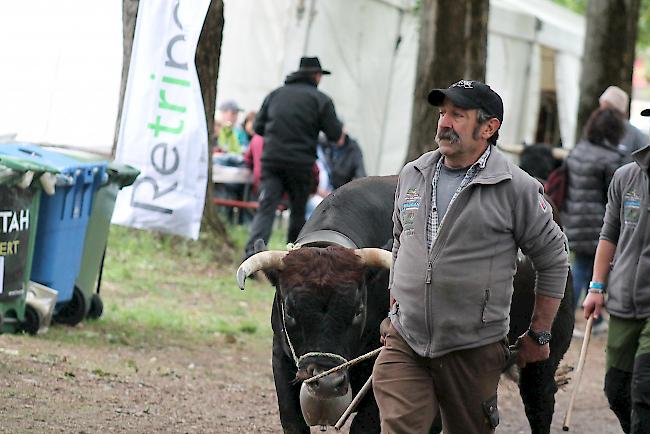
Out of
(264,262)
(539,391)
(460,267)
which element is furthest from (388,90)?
(460,267)

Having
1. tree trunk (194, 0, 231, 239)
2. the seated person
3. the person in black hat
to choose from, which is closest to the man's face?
tree trunk (194, 0, 231, 239)

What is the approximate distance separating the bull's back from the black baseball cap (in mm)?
1642

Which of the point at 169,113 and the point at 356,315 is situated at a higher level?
the point at 169,113

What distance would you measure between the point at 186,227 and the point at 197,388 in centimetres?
166

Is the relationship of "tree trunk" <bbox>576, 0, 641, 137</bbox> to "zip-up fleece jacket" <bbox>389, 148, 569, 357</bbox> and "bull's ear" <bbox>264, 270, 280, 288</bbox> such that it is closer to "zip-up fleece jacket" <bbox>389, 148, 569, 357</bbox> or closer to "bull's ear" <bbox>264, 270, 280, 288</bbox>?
"bull's ear" <bbox>264, 270, 280, 288</bbox>

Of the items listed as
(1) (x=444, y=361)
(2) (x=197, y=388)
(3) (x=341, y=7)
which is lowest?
(2) (x=197, y=388)

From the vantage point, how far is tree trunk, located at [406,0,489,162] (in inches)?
556

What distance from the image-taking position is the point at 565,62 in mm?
25281

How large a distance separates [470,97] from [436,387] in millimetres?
1185

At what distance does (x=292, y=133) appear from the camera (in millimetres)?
13531

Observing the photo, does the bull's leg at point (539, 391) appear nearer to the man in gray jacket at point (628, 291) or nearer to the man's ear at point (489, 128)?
the man in gray jacket at point (628, 291)

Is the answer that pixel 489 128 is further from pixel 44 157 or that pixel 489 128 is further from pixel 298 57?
pixel 298 57

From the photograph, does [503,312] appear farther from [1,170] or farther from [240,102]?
→ [240,102]

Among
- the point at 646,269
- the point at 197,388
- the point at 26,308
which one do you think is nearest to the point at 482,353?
the point at 646,269
